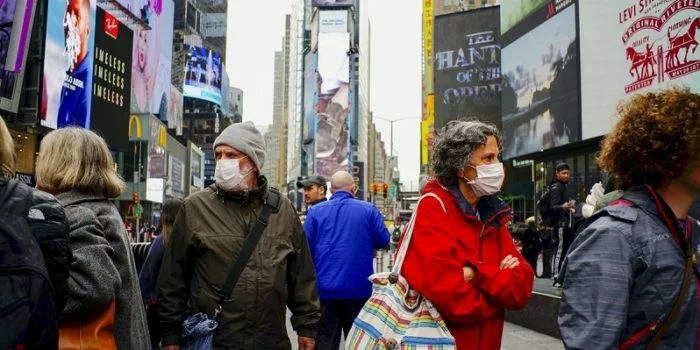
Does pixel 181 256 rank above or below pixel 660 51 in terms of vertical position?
below

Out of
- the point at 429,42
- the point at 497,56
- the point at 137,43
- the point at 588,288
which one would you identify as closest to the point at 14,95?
the point at 137,43

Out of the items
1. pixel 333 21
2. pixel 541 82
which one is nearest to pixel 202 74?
pixel 333 21

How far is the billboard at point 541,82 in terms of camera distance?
29.3 meters

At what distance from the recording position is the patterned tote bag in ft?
10.2

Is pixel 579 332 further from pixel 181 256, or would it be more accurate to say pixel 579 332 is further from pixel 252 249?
pixel 181 256

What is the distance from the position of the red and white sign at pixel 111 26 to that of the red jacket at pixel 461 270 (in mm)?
43810

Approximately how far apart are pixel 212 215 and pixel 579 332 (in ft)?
7.59

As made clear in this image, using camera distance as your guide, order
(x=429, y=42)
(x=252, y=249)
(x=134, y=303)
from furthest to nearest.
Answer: (x=429, y=42) → (x=252, y=249) → (x=134, y=303)

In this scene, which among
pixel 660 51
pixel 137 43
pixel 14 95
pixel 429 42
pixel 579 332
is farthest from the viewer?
pixel 429 42

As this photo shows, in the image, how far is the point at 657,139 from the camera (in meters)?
2.38

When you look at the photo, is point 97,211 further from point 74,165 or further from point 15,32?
point 15,32

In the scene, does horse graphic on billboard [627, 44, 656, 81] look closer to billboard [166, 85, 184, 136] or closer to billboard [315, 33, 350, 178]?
billboard [166, 85, 184, 136]

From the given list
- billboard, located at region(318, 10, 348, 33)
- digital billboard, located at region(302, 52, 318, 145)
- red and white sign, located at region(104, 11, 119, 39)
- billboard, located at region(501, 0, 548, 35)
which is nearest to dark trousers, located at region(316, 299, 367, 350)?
billboard, located at region(501, 0, 548, 35)

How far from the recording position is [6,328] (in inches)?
67.8
